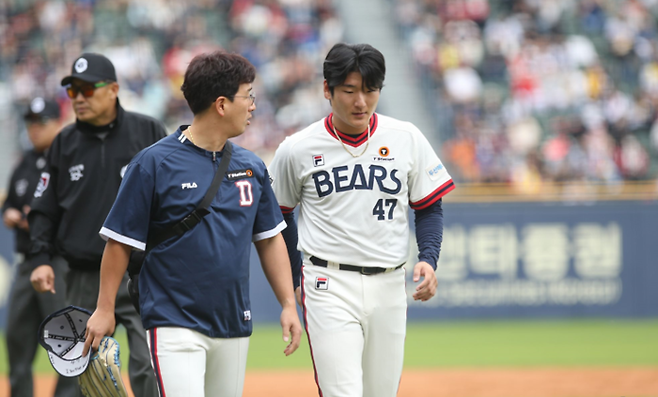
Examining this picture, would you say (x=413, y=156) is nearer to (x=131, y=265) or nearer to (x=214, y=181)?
(x=214, y=181)

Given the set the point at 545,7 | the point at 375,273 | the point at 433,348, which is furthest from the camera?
the point at 545,7

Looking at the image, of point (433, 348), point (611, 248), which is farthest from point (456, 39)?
point (433, 348)

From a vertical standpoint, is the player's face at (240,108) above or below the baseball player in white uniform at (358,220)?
above

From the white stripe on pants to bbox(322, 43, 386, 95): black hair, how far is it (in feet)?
4.80

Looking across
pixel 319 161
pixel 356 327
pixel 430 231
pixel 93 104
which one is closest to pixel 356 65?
pixel 319 161

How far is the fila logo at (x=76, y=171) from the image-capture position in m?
5.18

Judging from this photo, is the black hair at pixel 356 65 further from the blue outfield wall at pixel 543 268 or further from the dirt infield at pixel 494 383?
the blue outfield wall at pixel 543 268

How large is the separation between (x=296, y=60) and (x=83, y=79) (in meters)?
12.1

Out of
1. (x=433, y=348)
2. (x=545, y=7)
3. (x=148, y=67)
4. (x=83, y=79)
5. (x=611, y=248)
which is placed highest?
(x=545, y=7)

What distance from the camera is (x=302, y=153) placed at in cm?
457

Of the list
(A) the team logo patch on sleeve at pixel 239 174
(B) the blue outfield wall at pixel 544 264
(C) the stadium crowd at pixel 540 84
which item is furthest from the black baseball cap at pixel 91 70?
(C) the stadium crowd at pixel 540 84

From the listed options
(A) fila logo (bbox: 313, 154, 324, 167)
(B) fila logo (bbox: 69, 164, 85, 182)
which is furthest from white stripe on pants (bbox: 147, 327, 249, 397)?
(B) fila logo (bbox: 69, 164, 85, 182)

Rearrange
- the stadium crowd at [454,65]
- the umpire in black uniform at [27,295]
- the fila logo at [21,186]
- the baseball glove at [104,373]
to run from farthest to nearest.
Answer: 1. the stadium crowd at [454,65]
2. the fila logo at [21,186]
3. the umpire in black uniform at [27,295]
4. the baseball glove at [104,373]

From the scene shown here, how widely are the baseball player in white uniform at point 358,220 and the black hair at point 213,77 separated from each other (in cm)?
73
